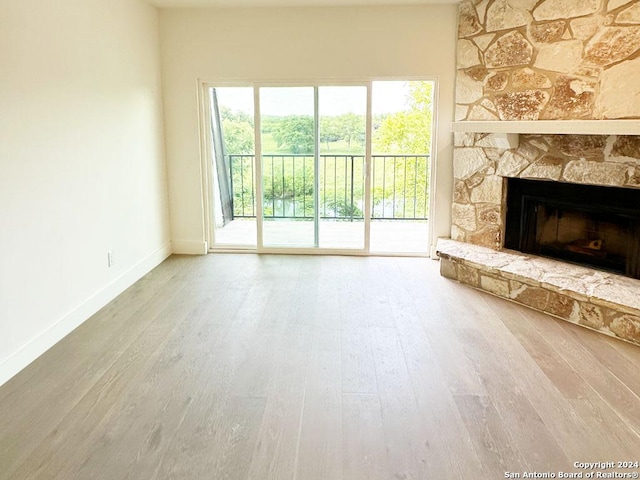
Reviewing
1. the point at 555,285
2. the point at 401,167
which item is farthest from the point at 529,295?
the point at 401,167

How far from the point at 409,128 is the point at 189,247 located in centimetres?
320

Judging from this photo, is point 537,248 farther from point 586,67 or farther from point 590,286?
point 586,67

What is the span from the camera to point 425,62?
4.99 meters

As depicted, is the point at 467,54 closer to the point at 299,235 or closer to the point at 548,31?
the point at 548,31

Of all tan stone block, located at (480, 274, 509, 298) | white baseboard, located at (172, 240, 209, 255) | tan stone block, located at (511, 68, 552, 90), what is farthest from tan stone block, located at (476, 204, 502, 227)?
white baseboard, located at (172, 240, 209, 255)

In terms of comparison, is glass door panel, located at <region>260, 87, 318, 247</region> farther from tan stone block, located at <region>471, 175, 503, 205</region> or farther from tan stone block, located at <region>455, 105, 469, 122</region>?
tan stone block, located at <region>471, 175, 503, 205</region>

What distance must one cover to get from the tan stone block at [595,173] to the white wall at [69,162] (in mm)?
3737

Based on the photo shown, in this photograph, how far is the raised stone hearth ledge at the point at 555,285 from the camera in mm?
3318

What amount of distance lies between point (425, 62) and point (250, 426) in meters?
4.00

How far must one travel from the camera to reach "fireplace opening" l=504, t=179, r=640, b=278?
12.6 feet

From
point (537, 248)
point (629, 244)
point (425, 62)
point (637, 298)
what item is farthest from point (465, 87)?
point (637, 298)

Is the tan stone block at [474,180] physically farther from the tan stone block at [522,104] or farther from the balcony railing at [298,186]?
the balcony railing at [298,186]

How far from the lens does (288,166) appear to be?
545 centimetres

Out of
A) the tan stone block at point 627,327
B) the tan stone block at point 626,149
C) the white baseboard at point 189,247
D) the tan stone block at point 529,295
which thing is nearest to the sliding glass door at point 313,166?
the white baseboard at point 189,247
